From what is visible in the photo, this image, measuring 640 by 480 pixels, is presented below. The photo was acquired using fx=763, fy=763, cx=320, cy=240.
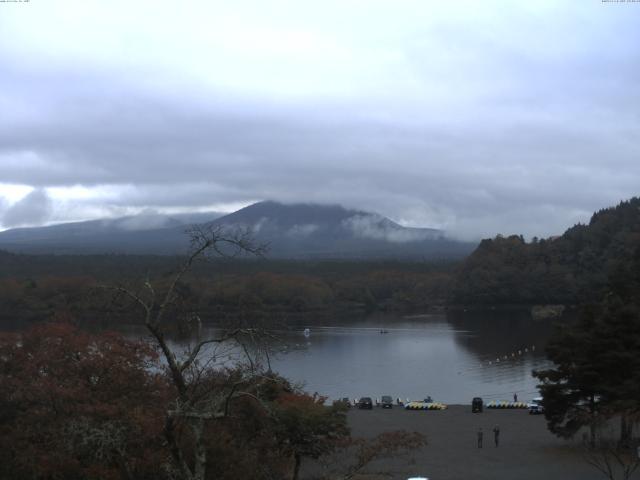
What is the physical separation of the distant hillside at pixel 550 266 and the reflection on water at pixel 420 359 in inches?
485

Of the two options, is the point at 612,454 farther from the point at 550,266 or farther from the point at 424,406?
the point at 550,266

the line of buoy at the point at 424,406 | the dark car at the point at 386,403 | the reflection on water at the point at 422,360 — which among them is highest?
the line of buoy at the point at 424,406

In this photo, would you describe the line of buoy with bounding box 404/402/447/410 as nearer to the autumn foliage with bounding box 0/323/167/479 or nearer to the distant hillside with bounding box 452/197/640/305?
the autumn foliage with bounding box 0/323/167/479

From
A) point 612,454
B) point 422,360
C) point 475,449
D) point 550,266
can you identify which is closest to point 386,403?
point 475,449

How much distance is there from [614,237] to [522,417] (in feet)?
152

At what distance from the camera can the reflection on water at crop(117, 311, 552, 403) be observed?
2452 cm

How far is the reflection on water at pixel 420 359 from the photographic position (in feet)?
80.4

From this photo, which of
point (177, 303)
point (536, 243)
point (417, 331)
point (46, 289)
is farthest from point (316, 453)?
point (536, 243)

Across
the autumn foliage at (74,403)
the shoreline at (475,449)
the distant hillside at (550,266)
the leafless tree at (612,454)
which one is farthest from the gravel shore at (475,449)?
the distant hillside at (550,266)

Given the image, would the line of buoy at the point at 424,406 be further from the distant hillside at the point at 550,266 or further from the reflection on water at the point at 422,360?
the distant hillside at the point at 550,266

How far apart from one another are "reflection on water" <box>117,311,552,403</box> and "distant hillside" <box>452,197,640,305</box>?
12327 mm

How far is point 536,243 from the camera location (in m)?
67.4

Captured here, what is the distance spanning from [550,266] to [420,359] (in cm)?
3260

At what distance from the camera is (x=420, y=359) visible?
104 ft
